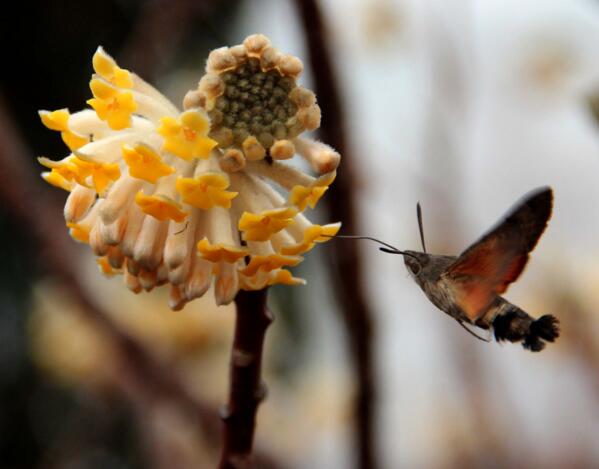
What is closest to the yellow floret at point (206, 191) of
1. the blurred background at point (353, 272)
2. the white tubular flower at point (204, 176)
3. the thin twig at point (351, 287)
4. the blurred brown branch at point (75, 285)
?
the white tubular flower at point (204, 176)

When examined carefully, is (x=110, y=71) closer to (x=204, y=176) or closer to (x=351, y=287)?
(x=204, y=176)

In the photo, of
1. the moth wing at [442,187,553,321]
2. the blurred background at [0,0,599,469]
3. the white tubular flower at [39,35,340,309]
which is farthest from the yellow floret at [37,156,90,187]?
the blurred background at [0,0,599,469]

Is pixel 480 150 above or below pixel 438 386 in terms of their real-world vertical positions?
above

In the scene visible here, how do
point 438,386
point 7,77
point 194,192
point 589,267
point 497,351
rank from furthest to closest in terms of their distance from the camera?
point 497,351 < point 7,77 < point 438,386 < point 589,267 < point 194,192

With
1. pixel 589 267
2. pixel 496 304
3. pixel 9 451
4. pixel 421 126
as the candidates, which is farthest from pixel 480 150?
pixel 496 304

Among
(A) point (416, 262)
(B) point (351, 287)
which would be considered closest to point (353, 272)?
(B) point (351, 287)

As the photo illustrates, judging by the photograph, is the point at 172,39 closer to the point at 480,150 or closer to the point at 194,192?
the point at 194,192

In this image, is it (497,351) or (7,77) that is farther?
(497,351)
